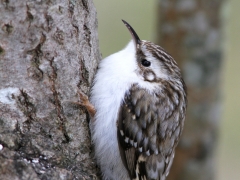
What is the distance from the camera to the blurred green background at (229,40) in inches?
273

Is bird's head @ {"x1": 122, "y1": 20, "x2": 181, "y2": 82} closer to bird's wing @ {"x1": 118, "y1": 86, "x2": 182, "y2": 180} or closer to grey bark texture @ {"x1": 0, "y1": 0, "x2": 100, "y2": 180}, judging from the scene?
bird's wing @ {"x1": 118, "y1": 86, "x2": 182, "y2": 180}

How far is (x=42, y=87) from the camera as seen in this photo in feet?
8.13

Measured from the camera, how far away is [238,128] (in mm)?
7699

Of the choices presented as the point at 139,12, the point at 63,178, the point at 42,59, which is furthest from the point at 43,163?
the point at 139,12

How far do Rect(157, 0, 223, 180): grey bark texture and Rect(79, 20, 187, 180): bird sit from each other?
1269mm

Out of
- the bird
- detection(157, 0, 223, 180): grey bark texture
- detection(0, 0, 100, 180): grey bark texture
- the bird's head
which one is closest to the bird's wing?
the bird

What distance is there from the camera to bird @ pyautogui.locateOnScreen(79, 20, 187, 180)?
2.80 m

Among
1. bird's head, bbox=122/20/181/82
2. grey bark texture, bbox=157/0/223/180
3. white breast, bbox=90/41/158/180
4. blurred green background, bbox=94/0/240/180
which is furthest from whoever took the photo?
blurred green background, bbox=94/0/240/180

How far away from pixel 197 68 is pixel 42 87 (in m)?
2.17

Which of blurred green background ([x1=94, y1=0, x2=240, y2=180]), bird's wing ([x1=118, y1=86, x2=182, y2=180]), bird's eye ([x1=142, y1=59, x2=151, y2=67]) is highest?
bird's eye ([x1=142, y1=59, x2=151, y2=67])

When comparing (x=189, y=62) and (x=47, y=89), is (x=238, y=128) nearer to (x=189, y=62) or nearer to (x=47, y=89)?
(x=189, y=62)

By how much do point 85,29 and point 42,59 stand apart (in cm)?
35

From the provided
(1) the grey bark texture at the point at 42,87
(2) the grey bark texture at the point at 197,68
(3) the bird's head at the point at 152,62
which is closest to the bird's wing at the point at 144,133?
(3) the bird's head at the point at 152,62

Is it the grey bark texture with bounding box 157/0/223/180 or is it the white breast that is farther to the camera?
the grey bark texture with bounding box 157/0/223/180
